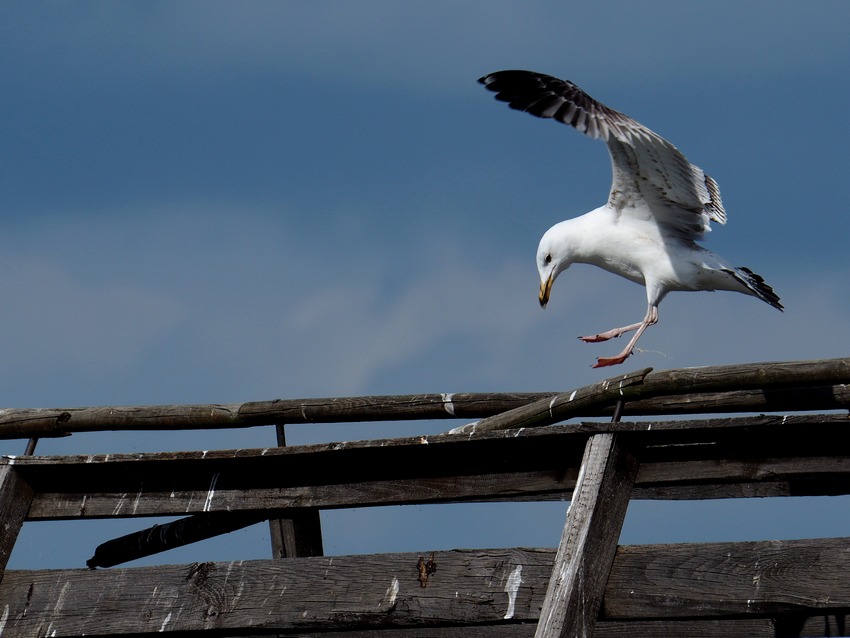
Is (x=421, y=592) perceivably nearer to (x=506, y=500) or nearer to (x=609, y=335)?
(x=506, y=500)

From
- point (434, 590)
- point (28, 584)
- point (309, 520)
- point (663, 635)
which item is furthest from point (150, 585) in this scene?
point (663, 635)

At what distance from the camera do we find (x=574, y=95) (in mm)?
8305

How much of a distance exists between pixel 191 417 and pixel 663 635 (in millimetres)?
2224

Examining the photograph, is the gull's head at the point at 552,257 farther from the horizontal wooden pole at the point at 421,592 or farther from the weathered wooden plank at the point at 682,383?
the horizontal wooden pole at the point at 421,592

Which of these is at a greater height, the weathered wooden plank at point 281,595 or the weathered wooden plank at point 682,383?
the weathered wooden plank at point 682,383

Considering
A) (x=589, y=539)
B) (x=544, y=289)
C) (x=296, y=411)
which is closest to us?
(x=589, y=539)

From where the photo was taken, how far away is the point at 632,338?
880 centimetres

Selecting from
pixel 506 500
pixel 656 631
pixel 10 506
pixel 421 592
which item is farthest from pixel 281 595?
pixel 656 631

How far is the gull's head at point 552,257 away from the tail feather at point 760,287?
1351 millimetres

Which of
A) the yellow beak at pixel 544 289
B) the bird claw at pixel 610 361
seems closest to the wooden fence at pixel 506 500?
the bird claw at pixel 610 361

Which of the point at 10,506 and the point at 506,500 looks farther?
the point at 10,506

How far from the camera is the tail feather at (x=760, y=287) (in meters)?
8.85

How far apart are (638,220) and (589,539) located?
222 inches

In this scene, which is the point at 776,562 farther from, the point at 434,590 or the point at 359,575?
the point at 359,575
